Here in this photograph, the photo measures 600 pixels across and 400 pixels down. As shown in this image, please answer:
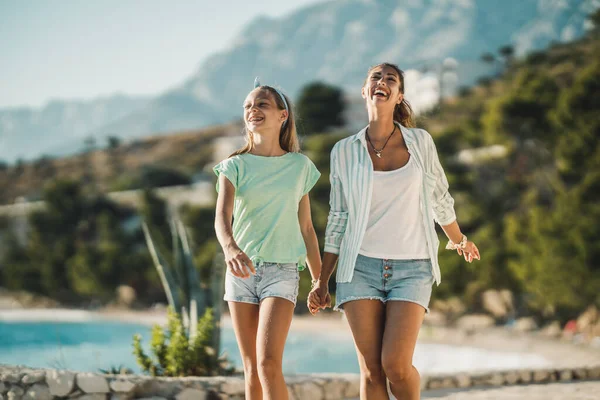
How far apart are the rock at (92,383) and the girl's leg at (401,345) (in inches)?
90.0

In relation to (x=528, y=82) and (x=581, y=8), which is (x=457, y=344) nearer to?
(x=528, y=82)

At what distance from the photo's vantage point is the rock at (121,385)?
14.7 feet

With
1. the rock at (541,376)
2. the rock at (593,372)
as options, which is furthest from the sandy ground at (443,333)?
the rock at (541,376)

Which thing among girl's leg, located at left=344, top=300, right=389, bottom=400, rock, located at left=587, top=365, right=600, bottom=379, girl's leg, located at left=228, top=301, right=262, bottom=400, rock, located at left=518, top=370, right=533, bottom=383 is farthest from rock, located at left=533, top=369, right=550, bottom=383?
girl's leg, located at left=228, top=301, right=262, bottom=400

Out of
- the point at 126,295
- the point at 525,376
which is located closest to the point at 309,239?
the point at 525,376

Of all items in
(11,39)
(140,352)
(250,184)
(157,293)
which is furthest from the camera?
(11,39)

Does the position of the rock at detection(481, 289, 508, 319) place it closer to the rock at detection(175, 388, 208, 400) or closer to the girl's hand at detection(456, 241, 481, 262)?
the rock at detection(175, 388, 208, 400)

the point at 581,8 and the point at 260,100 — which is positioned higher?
the point at 581,8

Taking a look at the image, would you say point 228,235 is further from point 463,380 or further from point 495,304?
point 495,304

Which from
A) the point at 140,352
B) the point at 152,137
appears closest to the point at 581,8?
the point at 152,137

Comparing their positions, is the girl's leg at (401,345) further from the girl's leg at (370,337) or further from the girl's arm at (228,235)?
the girl's arm at (228,235)

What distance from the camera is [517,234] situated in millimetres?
18312

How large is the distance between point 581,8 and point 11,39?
469ft

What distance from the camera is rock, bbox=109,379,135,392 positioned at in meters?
4.47
